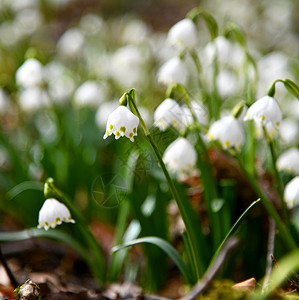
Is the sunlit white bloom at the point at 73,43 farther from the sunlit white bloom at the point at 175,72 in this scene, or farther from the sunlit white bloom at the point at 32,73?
the sunlit white bloom at the point at 175,72

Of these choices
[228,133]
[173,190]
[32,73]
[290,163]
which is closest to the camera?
[173,190]

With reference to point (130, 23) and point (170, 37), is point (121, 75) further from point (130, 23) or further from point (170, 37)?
point (170, 37)

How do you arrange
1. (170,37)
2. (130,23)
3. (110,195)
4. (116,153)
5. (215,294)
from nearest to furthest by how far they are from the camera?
(215,294) → (170,37) → (110,195) → (116,153) → (130,23)

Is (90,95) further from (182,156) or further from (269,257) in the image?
(269,257)

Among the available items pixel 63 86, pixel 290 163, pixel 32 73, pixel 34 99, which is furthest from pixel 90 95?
pixel 290 163

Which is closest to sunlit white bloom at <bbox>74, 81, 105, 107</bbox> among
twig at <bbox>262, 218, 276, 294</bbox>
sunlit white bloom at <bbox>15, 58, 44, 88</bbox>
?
sunlit white bloom at <bbox>15, 58, 44, 88</bbox>

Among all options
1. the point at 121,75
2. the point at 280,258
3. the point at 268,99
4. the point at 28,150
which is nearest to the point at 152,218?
the point at 280,258

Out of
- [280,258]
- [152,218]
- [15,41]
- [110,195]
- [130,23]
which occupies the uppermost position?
[15,41]
